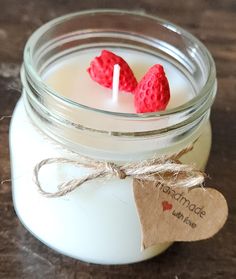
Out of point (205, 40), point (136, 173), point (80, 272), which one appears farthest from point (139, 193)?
point (205, 40)

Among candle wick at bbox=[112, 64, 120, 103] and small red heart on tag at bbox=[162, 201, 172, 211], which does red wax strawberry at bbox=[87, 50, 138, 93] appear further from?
small red heart on tag at bbox=[162, 201, 172, 211]

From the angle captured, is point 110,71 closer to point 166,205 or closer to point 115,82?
point 115,82

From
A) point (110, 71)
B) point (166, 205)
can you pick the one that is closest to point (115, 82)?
point (110, 71)

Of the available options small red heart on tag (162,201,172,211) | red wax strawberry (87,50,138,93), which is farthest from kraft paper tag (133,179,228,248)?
red wax strawberry (87,50,138,93)

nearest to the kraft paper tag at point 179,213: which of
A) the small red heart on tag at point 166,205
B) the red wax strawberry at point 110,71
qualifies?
the small red heart on tag at point 166,205

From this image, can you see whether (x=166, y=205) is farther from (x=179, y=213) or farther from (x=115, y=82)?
(x=115, y=82)

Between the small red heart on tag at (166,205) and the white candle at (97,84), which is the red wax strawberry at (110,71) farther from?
the small red heart on tag at (166,205)
